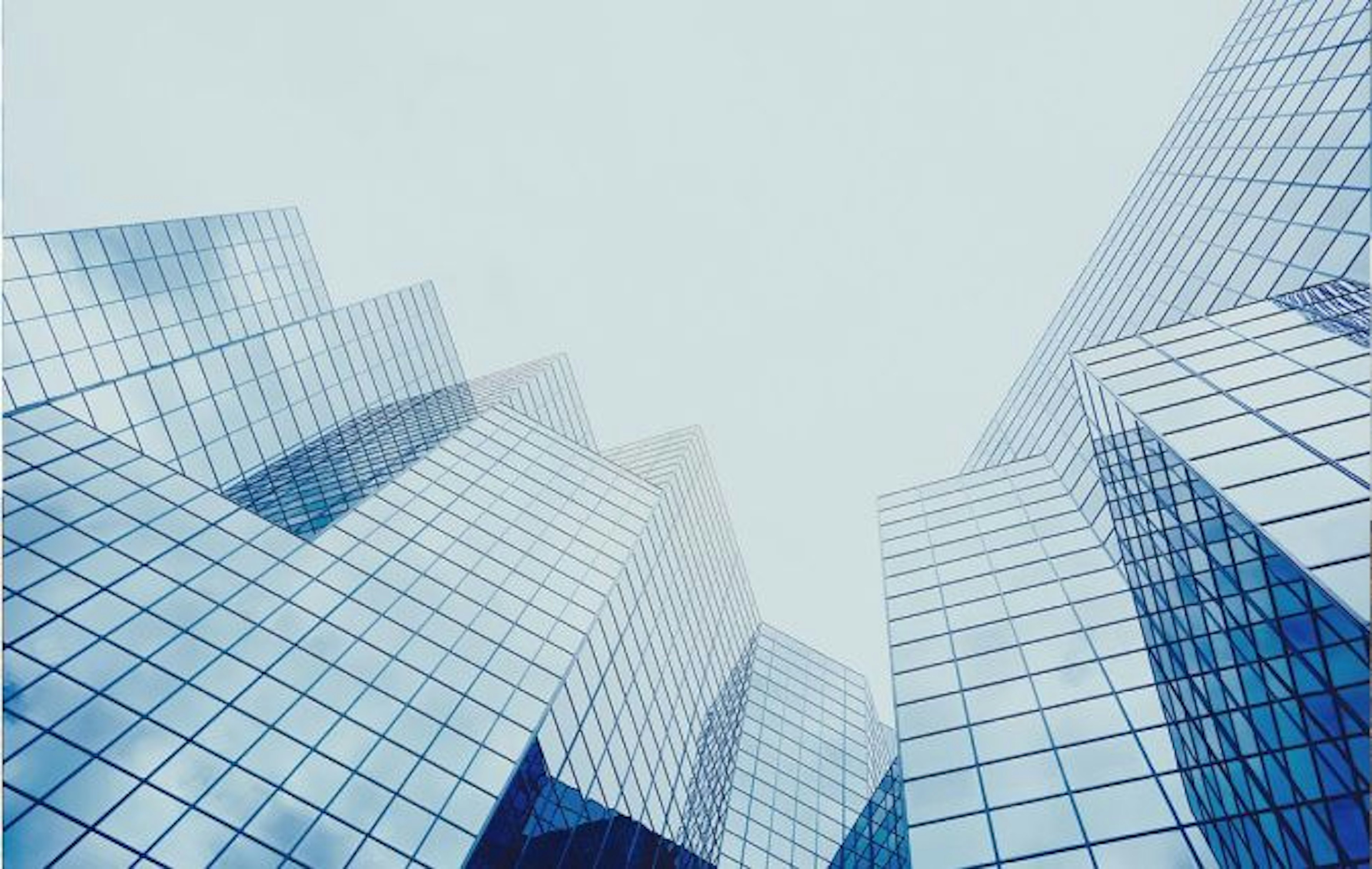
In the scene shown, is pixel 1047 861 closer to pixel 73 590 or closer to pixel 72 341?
pixel 73 590

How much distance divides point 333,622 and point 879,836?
82.7 feet

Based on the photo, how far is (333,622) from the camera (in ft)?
94.2

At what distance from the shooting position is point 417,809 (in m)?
23.7

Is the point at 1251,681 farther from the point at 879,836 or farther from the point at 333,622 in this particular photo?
the point at 879,836

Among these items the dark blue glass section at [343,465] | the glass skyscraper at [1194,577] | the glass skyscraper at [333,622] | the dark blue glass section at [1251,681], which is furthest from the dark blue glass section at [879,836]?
the dark blue glass section at [343,465]

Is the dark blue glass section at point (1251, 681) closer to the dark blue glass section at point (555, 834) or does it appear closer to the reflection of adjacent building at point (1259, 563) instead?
the reflection of adjacent building at point (1259, 563)

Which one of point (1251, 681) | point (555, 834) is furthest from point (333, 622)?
point (1251, 681)

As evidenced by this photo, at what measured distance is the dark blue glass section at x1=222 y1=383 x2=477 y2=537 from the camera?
120ft

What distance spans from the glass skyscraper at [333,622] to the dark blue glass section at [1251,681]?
670 inches

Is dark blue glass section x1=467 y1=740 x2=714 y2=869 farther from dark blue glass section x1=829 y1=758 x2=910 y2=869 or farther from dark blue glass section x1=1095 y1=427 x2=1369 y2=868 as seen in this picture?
dark blue glass section x1=1095 y1=427 x2=1369 y2=868

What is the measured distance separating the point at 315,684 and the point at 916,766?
55.6 ft

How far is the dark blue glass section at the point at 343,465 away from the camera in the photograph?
36.5m

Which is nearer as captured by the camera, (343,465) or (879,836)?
(879,836)

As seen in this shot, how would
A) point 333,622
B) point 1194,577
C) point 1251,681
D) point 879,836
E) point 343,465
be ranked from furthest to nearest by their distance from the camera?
point 343,465 < point 879,836 < point 333,622 < point 1194,577 < point 1251,681
